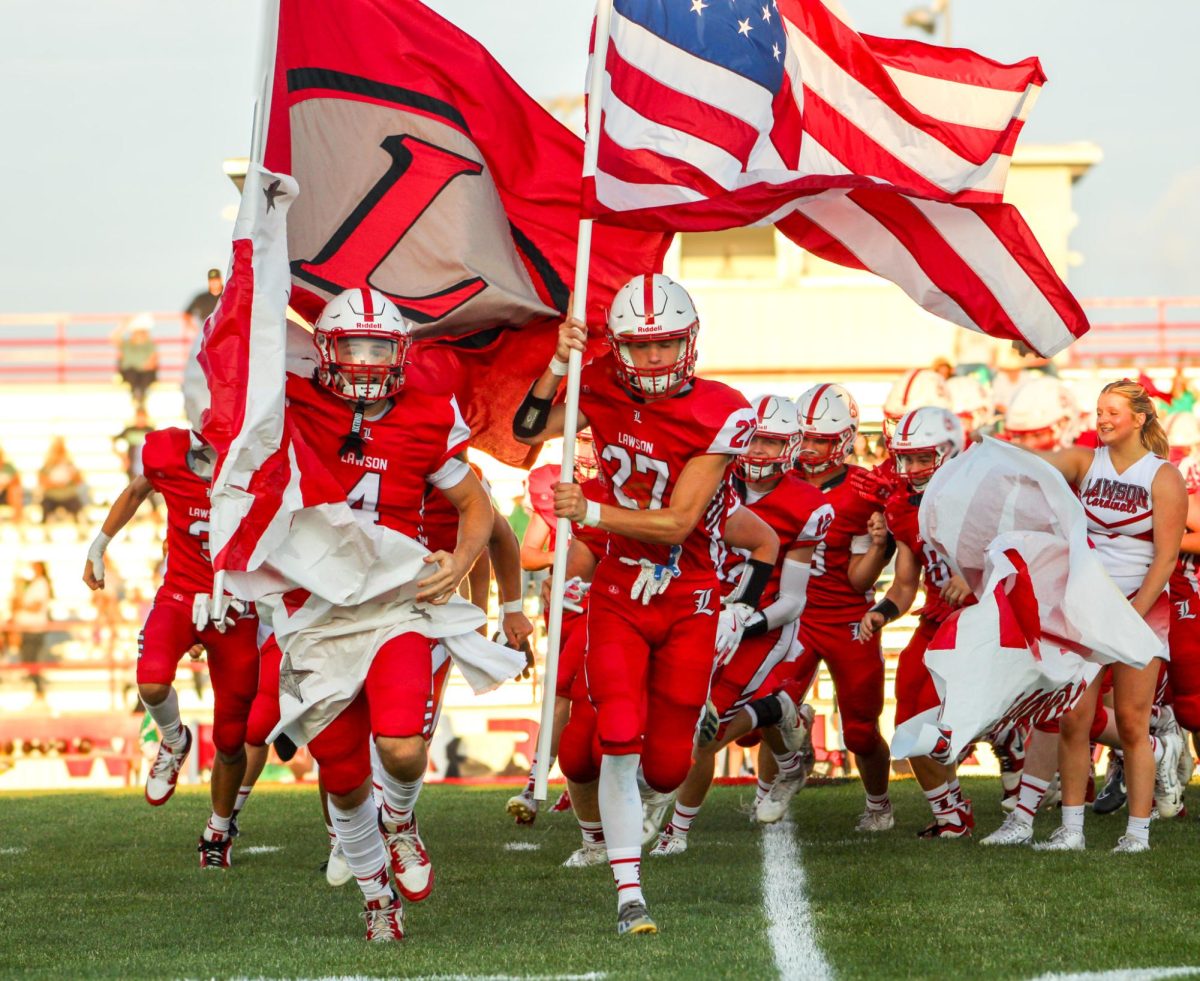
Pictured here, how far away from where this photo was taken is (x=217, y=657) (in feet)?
27.0

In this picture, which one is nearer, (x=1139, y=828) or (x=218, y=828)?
(x=1139, y=828)

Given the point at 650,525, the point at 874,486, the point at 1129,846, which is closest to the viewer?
the point at 650,525

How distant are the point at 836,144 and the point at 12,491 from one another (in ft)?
53.1

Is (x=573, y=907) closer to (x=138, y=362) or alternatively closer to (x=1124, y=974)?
(x=1124, y=974)

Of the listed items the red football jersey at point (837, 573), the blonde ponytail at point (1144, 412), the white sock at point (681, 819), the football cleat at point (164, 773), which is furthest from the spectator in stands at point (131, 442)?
the blonde ponytail at point (1144, 412)

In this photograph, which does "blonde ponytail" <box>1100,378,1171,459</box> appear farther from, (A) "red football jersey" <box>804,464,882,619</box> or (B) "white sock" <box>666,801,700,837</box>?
(B) "white sock" <box>666,801,700,837</box>

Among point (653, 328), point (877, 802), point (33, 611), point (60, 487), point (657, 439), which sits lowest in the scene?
point (33, 611)

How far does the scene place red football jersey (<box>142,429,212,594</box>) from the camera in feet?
26.7

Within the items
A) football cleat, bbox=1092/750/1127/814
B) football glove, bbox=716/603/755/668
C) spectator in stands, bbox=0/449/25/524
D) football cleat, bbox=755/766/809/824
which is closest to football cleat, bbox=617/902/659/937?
football glove, bbox=716/603/755/668

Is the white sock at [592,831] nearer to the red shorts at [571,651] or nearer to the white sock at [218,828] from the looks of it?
the red shorts at [571,651]

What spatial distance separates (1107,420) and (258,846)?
465 centimetres

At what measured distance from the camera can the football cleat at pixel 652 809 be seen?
7.28 meters

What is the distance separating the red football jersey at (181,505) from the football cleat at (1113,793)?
5118 millimetres

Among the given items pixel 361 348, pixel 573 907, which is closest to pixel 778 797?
pixel 573 907
